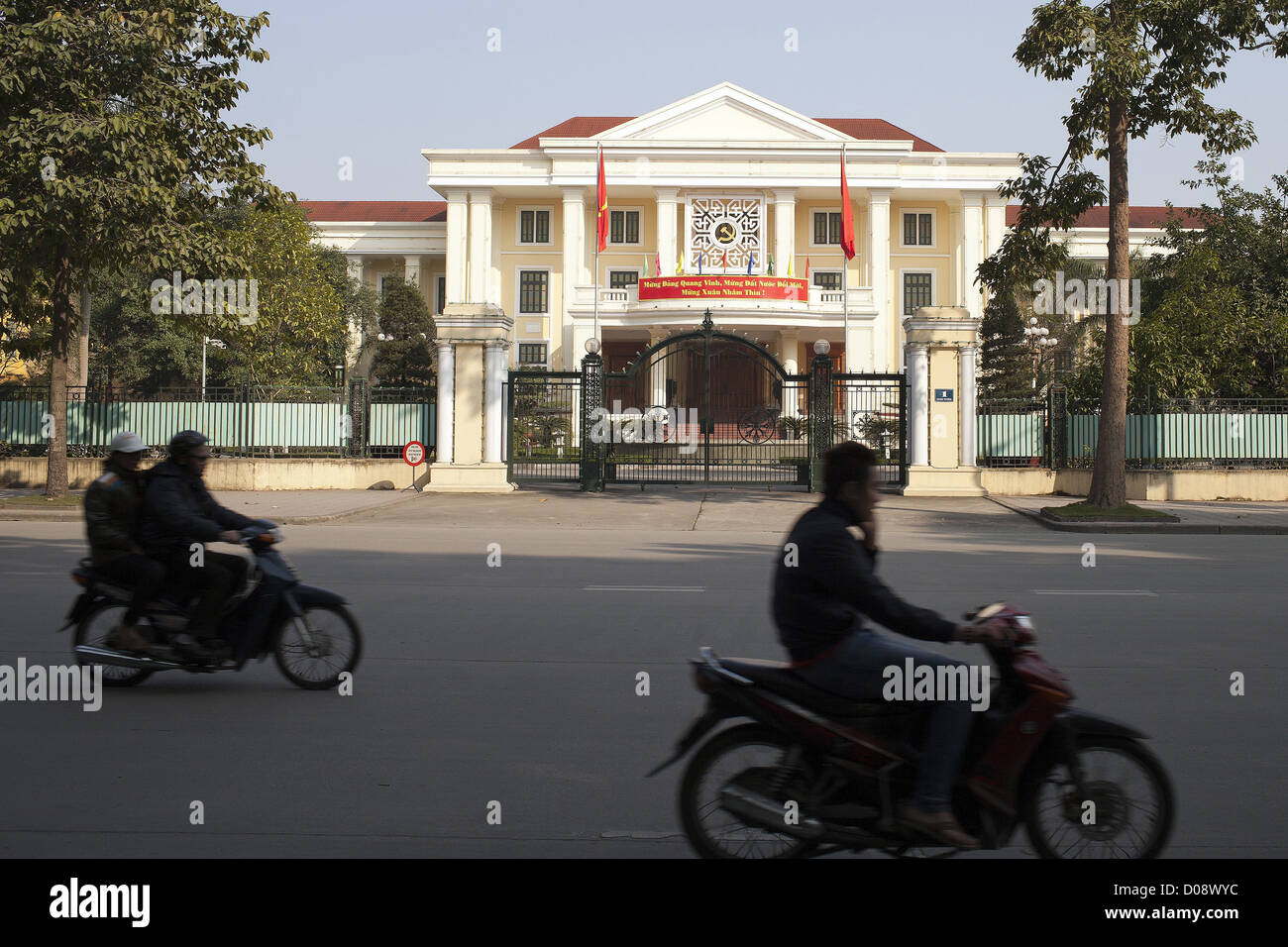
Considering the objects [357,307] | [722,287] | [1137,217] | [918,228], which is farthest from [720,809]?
[1137,217]

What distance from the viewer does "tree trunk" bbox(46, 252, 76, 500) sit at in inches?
901

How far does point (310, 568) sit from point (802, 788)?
10.3 meters

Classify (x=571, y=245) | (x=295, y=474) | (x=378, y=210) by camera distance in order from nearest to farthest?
(x=295, y=474) < (x=571, y=245) < (x=378, y=210)

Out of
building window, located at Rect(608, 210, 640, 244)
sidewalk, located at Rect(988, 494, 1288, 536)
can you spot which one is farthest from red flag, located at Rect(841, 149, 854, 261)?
sidewalk, located at Rect(988, 494, 1288, 536)

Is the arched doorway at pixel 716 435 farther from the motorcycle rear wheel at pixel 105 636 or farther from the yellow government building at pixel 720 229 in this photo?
the yellow government building at pixel 720 229

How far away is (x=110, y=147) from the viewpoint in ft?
66.3

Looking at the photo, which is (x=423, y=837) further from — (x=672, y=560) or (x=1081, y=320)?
(x=1081, y=320)

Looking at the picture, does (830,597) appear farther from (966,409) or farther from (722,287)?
(722,287)

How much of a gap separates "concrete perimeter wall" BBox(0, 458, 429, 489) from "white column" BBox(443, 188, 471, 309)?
3485cm

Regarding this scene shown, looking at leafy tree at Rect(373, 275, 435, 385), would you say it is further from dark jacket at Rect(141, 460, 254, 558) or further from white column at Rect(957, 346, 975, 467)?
dark jacket at Rect(141, 460, 254, 558)

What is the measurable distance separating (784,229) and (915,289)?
8971 mm

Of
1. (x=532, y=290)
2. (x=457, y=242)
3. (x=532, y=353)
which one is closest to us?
(x=532, y=353)

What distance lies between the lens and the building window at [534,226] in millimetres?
63094

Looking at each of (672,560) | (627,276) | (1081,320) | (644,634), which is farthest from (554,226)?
(644,634)
